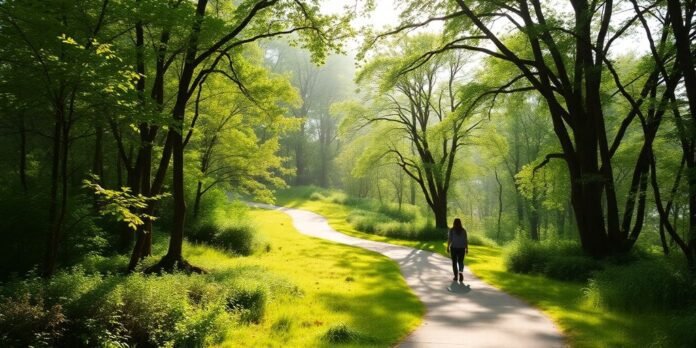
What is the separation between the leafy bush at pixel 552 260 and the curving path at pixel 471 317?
201cm

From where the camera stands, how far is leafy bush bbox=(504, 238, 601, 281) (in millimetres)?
13031

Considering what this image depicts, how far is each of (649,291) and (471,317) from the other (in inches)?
158

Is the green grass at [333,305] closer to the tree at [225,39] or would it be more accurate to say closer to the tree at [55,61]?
the tree at [225,39]

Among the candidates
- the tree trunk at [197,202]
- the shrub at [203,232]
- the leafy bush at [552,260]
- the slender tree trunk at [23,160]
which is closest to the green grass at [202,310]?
the slender tree trunk at [23,160]

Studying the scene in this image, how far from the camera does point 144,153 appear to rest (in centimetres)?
1251

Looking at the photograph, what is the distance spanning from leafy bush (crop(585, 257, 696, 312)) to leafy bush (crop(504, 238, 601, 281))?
9.63ft

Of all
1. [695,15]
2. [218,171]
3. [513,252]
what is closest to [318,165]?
[218,171]

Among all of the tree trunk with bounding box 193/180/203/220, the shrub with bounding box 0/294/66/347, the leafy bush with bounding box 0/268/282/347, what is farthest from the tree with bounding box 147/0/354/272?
the tree trunk with bounding box 193/180/203/220

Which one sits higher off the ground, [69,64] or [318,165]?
[318,165]

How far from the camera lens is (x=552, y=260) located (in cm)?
1388

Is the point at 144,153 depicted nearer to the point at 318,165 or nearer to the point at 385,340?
the point at 385,340

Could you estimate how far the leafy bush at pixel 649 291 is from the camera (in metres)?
8.74

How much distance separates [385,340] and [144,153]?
366 inches

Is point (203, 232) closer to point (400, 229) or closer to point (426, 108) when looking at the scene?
point (400, 229)
